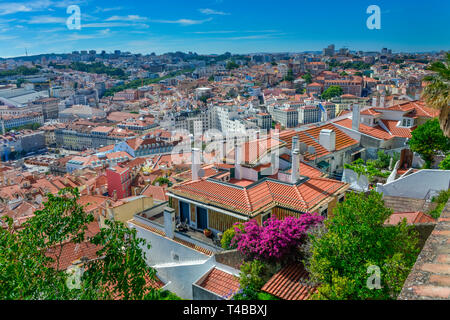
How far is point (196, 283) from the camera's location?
20.2 ft

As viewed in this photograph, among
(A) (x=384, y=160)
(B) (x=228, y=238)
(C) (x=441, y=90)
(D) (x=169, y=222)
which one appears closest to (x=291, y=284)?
(B) (x=228, y=238)

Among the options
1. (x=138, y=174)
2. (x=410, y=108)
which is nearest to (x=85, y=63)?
(x=138, y=174)

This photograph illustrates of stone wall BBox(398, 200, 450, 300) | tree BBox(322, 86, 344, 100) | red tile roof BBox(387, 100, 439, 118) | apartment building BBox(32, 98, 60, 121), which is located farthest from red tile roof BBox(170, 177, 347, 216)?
apartment building BBox(32, 98, 60, 121)

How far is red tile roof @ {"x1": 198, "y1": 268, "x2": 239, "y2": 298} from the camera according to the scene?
591cm

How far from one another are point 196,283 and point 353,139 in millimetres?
7083

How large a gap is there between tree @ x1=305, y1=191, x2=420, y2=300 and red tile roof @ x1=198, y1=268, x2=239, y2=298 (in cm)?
168

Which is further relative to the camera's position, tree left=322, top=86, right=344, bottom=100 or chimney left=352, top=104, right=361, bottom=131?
tree left=322, top=86, right=344, bottom=100

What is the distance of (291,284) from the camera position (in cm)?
526

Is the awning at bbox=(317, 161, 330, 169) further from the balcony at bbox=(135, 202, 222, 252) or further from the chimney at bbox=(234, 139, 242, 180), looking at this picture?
the balcony at bbox=(135, 202, 222, 252)

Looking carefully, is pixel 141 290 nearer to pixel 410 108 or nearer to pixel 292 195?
pixel 292 195

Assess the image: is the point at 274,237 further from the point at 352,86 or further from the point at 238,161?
the point at 352,86
